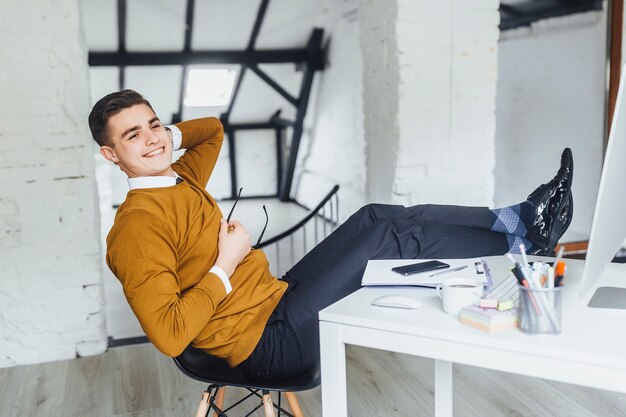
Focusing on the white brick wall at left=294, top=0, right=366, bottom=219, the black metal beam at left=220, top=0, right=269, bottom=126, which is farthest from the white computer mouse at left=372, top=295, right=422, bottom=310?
the black metal beam at left=220, top=0, right=269, bottom=126

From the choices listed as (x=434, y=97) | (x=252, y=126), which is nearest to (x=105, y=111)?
(x=434, y=97)

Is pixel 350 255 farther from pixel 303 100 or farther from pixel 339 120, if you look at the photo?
pixel 303 100

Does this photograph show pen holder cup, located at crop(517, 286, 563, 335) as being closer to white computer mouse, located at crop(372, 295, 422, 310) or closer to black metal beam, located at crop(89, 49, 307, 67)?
white computer mouse, located at crop(372, 295, 422, 310)

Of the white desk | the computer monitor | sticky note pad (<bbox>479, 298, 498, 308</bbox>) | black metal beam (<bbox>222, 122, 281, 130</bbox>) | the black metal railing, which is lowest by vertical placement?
the black metal railing

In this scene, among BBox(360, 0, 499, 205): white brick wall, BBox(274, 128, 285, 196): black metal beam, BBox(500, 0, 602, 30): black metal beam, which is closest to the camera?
BBox(360, 0, 499, 205): white brick wall

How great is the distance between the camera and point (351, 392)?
8.23 ft

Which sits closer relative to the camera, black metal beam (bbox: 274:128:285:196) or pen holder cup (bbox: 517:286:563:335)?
pen holder cup (bbox: 517:286:563:335)

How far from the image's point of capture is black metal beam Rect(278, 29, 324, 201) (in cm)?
776

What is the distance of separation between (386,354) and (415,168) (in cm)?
94

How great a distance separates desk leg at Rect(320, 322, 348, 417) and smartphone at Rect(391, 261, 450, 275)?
303 millimetres

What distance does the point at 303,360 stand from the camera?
5.54 feet

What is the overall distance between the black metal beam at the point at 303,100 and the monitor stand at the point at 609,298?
261 inches

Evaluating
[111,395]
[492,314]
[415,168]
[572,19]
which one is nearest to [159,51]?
[572,19]

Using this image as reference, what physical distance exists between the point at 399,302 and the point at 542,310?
0.96 feet
